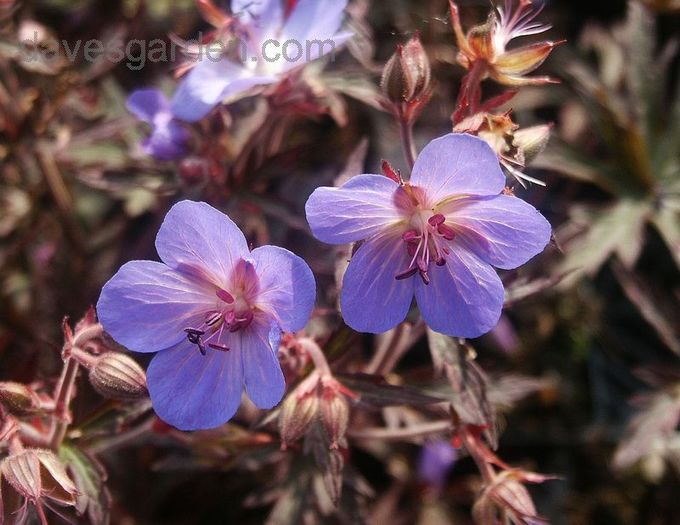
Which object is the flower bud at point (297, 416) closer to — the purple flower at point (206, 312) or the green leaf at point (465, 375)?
the purple flower at point (206, 312)

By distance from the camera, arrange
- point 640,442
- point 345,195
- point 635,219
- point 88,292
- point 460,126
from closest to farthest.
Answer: point 345,195 → point 460,126 → point 640,442 → point 635,219 → point 88,292

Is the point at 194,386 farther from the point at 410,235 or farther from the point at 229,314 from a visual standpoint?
the point at 410,235

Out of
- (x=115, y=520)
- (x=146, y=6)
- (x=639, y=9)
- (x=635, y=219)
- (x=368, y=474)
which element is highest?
(x=639, y=9)

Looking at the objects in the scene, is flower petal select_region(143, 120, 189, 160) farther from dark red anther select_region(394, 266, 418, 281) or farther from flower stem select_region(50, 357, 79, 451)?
dark red anther select_region(394, 266, 418, 281)

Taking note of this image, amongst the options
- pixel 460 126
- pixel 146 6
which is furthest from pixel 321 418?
pixel 146 6

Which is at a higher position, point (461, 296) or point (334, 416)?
point (461, 296)

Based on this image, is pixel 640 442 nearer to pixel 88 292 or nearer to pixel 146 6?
pixel 88 292

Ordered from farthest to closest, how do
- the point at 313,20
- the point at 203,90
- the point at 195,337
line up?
Answer: the point at 313,20
the point at 203,90
the point at 195,337

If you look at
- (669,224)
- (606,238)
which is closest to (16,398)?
(606,238)

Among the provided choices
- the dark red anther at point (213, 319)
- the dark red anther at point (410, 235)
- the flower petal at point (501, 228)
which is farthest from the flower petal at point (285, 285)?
the flower petal at point (501, 228)
